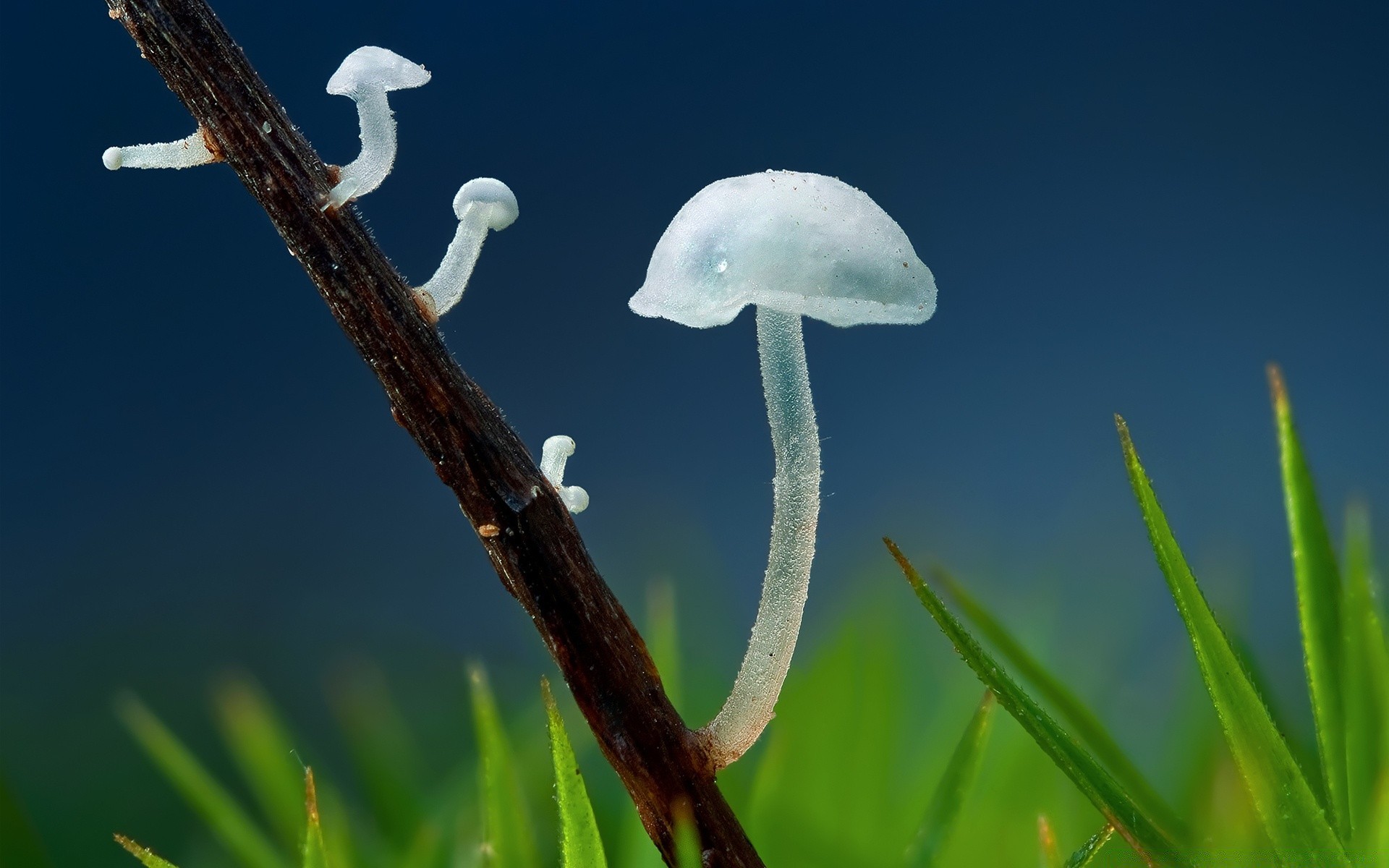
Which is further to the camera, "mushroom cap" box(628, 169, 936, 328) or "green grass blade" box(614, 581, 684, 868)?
"green grass blade" box(614, 581, 684, 868)

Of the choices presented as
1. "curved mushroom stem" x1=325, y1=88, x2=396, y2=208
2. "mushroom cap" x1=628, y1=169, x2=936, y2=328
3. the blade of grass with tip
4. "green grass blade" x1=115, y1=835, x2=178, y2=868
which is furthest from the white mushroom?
the blade of grass with tip

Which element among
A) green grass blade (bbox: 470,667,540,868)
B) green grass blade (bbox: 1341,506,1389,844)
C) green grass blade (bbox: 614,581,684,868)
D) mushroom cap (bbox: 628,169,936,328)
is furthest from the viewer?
green grass blade (bbox: 614,581,684,868)

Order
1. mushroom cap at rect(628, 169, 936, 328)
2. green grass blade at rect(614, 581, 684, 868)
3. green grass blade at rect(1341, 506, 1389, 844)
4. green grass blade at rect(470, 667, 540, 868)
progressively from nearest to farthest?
mushroom cap at rect(628, 169, 936, 328), green grass blade at rect(1341, 506, 1389, 844), green grass blade at rect(470, 667, 540, 868), green grass blade at rect(614, 581, 684, 868)

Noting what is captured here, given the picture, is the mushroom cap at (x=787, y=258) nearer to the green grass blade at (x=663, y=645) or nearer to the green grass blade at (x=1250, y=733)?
the green grass blade at (x=1250, y=733)

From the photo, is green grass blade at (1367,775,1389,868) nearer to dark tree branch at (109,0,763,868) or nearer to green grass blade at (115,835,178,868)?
dark tree branch at (109,0,763,868)

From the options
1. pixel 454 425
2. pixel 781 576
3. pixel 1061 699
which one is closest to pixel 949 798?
pixel 1061 699

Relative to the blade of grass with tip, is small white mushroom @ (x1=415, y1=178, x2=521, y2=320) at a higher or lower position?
higher
